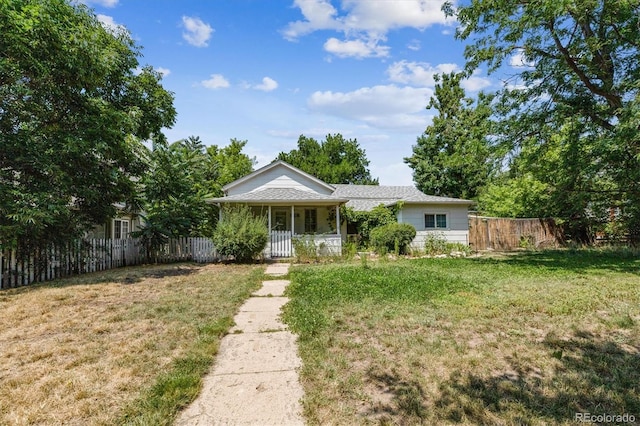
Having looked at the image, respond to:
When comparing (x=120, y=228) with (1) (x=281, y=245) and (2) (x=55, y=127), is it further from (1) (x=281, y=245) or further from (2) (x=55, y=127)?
(2) (x=55, y=127)

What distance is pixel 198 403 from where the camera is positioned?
8.72ft

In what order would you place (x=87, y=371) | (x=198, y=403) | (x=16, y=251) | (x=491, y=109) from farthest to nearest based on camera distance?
1. (x=491, y=109)
2. (x=16, y=251)
3. (x=87, y=371)
4. (x=198, y=403)

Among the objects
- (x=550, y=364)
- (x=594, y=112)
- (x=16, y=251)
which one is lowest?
(x=550, y=364)

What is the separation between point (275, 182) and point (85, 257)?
31.0 feet

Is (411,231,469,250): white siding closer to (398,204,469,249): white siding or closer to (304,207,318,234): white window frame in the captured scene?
(398,204,469,249): white siding

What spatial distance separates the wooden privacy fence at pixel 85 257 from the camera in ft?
27.0

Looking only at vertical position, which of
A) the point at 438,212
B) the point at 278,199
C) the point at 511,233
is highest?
the point at 278,199

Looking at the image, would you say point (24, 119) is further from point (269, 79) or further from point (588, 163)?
point (588, 163)

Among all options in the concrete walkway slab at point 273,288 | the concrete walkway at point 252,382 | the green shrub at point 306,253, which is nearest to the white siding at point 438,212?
the green shrub at point 306,253

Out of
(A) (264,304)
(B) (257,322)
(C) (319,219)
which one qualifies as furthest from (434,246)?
(B) (257,322)

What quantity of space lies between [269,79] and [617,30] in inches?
480

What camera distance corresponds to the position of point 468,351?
366 centimetres

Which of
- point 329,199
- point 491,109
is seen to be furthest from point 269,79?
point 491,109

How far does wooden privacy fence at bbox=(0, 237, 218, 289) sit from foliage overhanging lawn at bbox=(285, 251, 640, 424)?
6.99 meters
